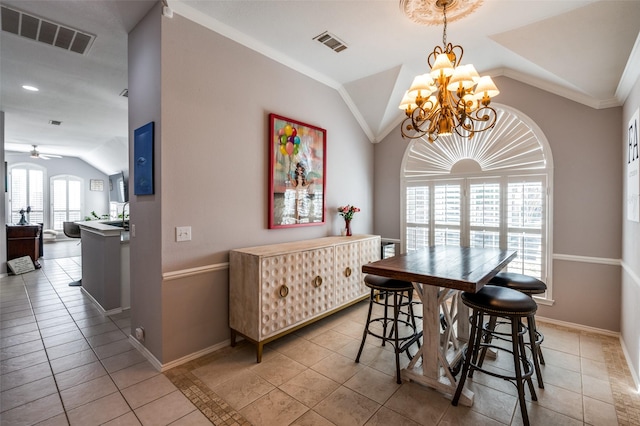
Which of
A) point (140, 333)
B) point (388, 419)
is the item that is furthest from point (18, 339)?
A: point (388, 419)

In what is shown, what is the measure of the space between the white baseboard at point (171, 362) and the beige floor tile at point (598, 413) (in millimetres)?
2856

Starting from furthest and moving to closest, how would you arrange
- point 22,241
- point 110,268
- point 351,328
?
point 22,241, point 110,268, point 351,328

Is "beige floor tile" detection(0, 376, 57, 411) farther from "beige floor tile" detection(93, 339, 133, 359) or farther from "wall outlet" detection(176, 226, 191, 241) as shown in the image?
"wall outlet" detection(176, 226, 191, 241)

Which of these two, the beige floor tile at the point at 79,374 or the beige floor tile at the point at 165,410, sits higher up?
the beige floor tile at the point at 79,374

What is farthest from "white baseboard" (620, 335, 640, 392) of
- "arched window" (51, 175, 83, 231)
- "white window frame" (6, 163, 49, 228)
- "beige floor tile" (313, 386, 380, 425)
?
"white window frame" (6, 163, 49, 228)

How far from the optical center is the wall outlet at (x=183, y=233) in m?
2.52

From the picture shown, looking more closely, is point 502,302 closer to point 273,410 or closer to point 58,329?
point 273,410

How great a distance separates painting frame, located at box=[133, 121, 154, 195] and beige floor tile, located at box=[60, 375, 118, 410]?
154 centimetres

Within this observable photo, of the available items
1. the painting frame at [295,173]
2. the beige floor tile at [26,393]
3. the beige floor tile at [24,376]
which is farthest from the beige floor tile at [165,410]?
the painting frame at [295,173]

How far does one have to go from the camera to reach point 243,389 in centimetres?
222

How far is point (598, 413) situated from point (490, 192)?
8.13ft

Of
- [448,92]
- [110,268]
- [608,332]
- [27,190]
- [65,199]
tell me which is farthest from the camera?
[65,199]

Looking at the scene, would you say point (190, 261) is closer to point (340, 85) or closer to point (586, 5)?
point (340, 85)

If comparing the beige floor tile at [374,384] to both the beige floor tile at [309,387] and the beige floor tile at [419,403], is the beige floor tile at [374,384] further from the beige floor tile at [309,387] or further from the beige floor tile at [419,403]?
the beige floor tile at [309,387]
